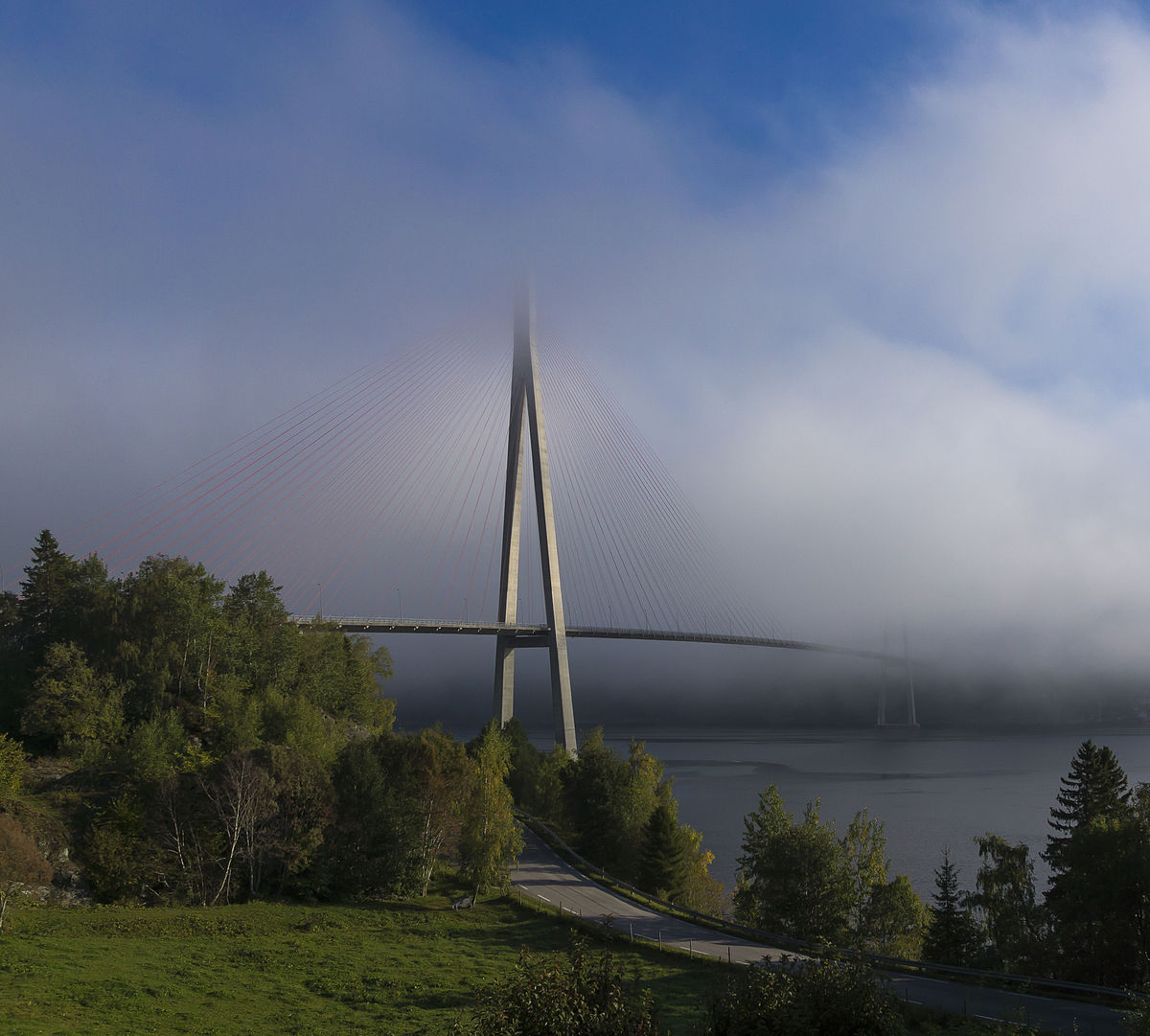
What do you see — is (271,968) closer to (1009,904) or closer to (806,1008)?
(806,1008)

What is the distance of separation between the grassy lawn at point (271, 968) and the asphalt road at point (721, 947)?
5.27 ft

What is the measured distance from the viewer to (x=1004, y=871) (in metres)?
25.4

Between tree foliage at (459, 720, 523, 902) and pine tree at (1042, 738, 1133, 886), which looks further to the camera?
pine tree at (1042, 738, 1133, 886)

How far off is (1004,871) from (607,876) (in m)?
12.2

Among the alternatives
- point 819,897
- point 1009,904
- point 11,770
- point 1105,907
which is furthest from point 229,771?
point 1009,904

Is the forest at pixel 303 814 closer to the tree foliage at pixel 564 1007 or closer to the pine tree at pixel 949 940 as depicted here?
the pine tree at pixel 949 940

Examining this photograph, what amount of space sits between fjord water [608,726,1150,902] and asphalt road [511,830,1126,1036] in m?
12.8

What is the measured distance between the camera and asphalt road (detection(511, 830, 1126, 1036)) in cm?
1339

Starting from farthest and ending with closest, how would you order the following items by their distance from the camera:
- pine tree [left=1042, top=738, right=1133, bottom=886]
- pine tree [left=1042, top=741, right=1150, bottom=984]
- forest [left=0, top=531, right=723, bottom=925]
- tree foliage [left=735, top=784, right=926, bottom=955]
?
1. pine tree [left=1042, top=738, right=1133, bottom=886]
2. tree foliage [left=735, top=784, right=926, bottom=955]
3. forest [left=0, top=531, right=723, bottom=925]
4. pine tree [left=1042, top=741, right=1150, bottom=984]

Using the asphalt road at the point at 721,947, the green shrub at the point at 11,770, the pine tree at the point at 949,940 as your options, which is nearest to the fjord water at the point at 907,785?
the pine tree at the point at 949,940

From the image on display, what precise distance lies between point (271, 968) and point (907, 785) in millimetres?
60200

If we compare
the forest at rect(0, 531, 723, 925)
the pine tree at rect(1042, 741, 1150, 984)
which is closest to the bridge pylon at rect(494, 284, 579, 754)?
the forest at rect(0, 531, 723, 925)

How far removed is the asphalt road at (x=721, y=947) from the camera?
13.4 m

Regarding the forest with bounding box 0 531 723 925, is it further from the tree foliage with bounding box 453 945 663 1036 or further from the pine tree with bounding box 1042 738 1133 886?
the tree foliage with bounding box 453 945 663 1036
